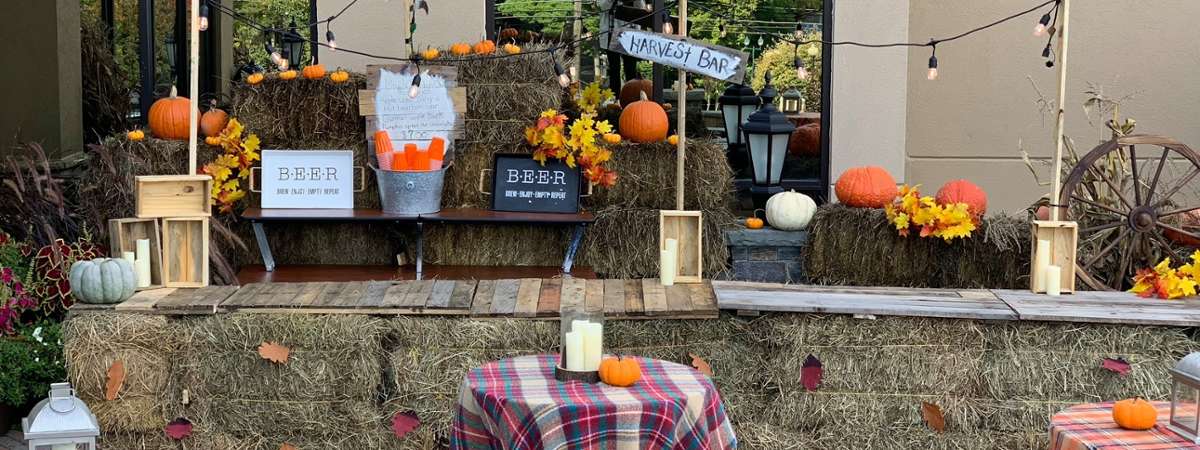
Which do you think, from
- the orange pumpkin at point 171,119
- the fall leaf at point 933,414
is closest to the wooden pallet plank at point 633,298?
the fall leaf at point 933,414

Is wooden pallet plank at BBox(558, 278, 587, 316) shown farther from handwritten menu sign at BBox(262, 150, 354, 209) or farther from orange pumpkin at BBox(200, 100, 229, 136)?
orange pumpkin at BBox(200, 100, 229, 136)

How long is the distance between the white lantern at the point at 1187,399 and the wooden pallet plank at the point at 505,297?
2692mm

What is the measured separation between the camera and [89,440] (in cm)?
429

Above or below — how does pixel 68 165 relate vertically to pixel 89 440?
above

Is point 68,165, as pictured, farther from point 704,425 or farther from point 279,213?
point 704,425

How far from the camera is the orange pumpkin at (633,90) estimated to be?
27.7 ft

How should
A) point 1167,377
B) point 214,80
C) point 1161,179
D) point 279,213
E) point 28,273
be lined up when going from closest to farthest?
point 1167,377 → point 28,273 → point 279,213 → point 1161,179 → point 214,80

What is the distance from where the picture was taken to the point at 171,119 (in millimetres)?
7441

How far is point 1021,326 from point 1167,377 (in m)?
0.65

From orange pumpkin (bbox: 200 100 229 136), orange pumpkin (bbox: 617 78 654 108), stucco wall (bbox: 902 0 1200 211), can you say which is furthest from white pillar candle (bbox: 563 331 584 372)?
stucco wall (bbox: 902 0 1200 211)

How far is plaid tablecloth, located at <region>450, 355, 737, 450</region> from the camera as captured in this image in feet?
13.9

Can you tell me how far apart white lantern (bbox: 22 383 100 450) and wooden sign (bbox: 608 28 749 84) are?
299cm

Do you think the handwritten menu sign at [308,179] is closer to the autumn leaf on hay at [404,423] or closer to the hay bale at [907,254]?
the autumn leaf on hay at [404,423]

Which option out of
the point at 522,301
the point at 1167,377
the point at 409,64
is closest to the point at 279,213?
the point at 409,64
